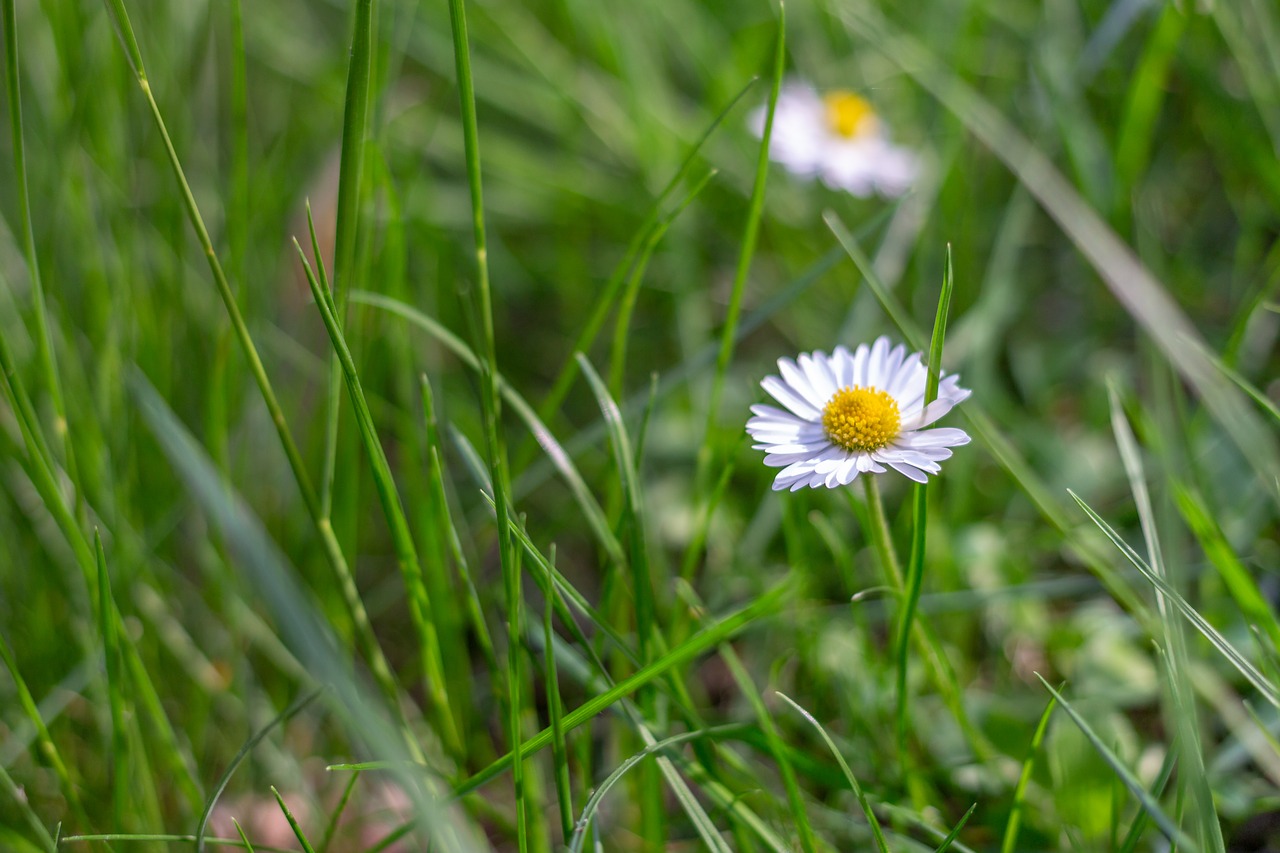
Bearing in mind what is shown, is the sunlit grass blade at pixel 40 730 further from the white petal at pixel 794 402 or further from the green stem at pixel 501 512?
the white petal at pixel 794 402

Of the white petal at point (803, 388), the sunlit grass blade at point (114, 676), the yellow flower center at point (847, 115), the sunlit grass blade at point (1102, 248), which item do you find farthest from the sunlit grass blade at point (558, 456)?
the yellow flower center at point (847, 115)

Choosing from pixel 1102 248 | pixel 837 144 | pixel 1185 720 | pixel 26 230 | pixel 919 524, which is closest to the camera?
pixel 1185 720

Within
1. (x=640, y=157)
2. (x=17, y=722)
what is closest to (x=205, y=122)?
(x=640, y=157)

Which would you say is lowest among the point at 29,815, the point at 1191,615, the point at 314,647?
the point at 29,815

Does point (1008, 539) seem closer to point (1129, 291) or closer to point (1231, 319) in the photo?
point (1129, 291)

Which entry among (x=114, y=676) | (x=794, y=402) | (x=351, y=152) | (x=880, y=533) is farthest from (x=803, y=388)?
(x=114, y=676)

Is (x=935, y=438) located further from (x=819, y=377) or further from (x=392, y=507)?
(x=392, y=507)

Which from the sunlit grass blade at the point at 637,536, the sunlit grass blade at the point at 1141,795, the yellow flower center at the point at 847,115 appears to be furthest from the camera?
the yellow flower center at the point at 847,115

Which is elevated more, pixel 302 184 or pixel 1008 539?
pixel 302 184
